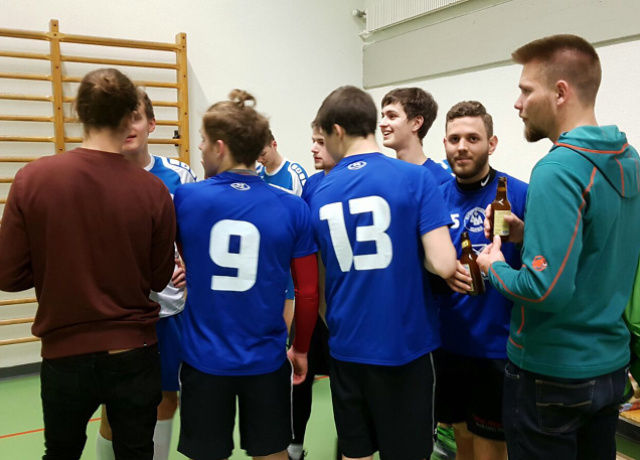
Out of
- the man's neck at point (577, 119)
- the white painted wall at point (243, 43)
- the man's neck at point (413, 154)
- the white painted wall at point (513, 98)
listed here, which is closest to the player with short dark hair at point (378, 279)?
the man's neck at point (577, 119)

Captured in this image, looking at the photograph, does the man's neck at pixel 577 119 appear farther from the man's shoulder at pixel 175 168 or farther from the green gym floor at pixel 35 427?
the green gym floor at pixel 35 427

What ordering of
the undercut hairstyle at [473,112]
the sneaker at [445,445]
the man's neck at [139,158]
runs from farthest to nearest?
the sneaker at [445,445] < the man's neck at [139,158] < the undercut hairstyle at [473,112]

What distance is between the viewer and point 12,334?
4195 millimetres

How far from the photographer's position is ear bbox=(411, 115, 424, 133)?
2535mm

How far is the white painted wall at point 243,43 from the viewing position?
422 cm

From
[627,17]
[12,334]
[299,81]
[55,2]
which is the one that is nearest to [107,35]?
[55,2]

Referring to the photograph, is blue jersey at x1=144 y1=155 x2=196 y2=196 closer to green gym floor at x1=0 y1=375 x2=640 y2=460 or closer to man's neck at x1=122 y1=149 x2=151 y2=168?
man's neck at x1=122 y1=149 x2=151 y2=168

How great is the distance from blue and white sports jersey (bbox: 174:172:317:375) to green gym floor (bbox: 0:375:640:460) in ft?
4.90

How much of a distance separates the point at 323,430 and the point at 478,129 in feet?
7.17

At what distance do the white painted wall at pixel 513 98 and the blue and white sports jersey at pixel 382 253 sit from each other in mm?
2318

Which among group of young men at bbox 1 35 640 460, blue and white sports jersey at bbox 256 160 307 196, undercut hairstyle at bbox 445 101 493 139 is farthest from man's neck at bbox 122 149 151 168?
undercut hairstyle at bbox 445 101 493 139

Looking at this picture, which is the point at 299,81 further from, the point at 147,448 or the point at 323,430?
the point at 147,448

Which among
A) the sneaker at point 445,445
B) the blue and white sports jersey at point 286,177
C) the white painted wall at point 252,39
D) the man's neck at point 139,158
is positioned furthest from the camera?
the white painted wall at point 252,39

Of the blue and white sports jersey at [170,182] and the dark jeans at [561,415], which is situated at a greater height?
the blue and white sports jersey at [170,182]
